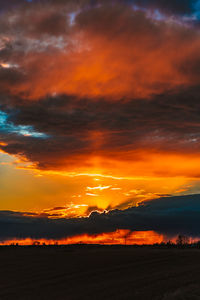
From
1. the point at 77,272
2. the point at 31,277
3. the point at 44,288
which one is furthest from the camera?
the point at 77,272

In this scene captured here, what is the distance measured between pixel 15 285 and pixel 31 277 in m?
4.89

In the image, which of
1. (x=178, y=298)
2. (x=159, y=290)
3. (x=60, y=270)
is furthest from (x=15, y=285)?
(x=178, y=298)

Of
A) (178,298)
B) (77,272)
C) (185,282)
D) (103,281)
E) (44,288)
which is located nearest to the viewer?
(178,298)

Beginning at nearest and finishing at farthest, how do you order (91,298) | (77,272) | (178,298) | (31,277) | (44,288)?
(178,298) → (91,298) → (44,288) → (31,277) → (77,272)

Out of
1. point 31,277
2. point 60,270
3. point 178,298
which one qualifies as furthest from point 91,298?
point 60,270

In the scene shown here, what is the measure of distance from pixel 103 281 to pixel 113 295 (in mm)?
7436

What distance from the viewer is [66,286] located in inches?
1204

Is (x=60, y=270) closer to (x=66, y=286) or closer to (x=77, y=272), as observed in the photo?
(x=77, y=272)

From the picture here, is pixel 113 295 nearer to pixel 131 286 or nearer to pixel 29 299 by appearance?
pixel 131 286

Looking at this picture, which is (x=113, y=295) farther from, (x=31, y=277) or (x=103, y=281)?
(x=31, y=277)

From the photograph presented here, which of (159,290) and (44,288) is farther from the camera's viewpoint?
(44,288)

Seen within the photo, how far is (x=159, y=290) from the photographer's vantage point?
2517cm

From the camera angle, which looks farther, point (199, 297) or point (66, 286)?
point (66, 286)

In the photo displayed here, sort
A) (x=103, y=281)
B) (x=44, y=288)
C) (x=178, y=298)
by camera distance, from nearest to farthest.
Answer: (x=178, y=298), (x=44, y=288), (x=103, y=281)
